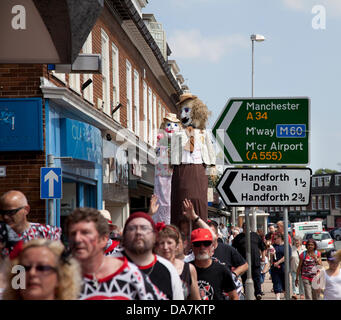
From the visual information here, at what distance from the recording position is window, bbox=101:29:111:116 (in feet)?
67.9

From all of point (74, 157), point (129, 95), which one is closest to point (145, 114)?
point (129, 95)

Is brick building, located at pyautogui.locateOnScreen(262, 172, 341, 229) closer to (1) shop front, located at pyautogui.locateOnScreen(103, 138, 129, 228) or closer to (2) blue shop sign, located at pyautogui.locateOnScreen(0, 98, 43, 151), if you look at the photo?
(1) shop front, located at pyautogui.locateOnScreen(103, 138, 129, 228)

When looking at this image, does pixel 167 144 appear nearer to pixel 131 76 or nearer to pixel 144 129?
pixel 131 76

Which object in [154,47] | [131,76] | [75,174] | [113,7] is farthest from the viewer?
[154,47]

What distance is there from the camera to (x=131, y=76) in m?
24.9


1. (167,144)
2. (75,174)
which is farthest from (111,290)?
(75,174)

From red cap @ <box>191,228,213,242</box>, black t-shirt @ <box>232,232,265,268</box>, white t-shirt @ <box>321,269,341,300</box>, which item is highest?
red cap @ <box>191,228,213,242</box>

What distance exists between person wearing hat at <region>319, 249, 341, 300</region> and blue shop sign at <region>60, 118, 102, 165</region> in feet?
24.7

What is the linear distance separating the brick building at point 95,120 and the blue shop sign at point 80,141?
0.02m

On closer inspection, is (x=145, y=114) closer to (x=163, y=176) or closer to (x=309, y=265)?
(x=309, y=265)

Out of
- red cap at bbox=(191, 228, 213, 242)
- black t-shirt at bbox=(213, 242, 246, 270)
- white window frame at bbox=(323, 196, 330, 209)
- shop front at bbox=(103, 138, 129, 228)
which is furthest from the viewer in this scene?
white window frame at bbox=(323, 196, 330, 209)

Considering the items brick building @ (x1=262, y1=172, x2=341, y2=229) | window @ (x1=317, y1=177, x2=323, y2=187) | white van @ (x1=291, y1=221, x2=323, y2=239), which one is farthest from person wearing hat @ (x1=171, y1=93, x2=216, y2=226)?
window @ (x1=317, y1=177, x2=323, y2=187)

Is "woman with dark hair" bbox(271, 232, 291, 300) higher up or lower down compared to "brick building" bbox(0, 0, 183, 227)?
lower down
